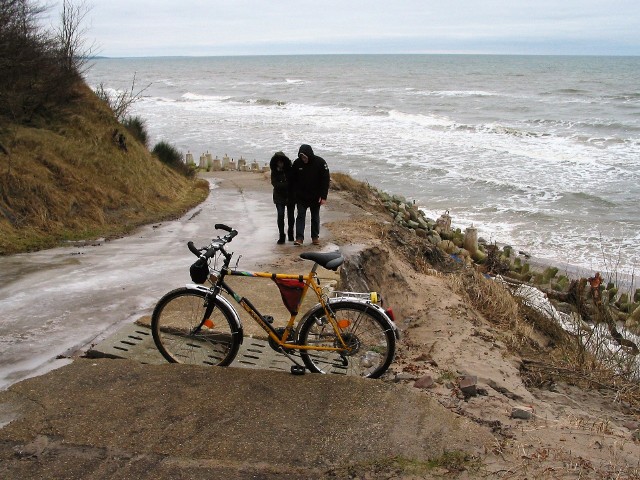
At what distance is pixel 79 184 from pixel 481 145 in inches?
990

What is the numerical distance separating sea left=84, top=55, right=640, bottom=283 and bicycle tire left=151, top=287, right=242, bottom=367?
17.8 ft

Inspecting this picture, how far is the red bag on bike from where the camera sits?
208 inches

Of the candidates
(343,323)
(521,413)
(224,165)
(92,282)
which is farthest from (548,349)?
(224,165)

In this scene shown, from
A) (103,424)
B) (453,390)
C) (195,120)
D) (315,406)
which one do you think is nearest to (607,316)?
(453,390)

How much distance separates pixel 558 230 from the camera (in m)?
18.9

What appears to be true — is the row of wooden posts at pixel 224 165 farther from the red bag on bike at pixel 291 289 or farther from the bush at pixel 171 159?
the red bag on bike at pixel 291 289

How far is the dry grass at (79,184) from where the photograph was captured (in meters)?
11.8

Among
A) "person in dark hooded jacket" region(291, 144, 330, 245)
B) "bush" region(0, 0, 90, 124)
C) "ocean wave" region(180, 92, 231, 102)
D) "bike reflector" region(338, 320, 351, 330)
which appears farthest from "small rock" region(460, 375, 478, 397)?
"ocean wave" region(180, 92, 231, 102)

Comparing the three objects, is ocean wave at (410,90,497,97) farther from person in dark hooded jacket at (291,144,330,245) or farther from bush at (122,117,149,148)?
person in dark hooded jacket at (291,144,330,245)

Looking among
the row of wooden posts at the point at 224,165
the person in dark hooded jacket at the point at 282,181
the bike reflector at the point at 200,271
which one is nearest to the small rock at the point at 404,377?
the bike reflector at the point at 200,271

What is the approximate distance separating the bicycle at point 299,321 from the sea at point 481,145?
4610 millimetres

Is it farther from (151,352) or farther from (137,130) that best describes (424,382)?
(137,130)

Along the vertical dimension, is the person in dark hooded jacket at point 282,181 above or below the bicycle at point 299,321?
above

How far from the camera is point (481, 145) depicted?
114ft
